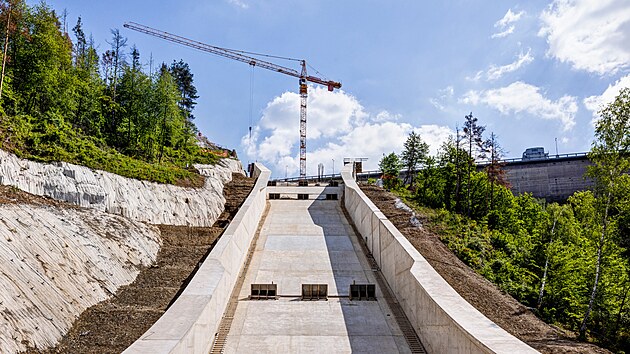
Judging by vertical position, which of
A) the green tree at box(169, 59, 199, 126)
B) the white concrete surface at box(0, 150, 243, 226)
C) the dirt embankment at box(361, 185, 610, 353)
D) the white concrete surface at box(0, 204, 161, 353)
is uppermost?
the green tree at box(169, 59, 199, 126)

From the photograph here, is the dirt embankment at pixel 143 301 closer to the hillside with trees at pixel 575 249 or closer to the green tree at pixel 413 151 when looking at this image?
the hillside with trees at pixel 575 249

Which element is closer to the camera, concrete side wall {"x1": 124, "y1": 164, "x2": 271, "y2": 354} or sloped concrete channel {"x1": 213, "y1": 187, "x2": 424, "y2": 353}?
concrete side wall {"x1": 124, "y1": 164, "x2": 271, "y2": 354}

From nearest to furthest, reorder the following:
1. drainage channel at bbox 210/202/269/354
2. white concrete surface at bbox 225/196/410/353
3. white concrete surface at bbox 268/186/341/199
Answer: drainage channel at bbox 210/202/269/354 < white concrete surface at bbox 225/196/410/353 < white concrete surface at bbox 268/186/341/199

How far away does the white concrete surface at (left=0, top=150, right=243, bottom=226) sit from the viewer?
14.6m

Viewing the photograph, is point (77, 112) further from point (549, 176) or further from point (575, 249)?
point (549, 176)

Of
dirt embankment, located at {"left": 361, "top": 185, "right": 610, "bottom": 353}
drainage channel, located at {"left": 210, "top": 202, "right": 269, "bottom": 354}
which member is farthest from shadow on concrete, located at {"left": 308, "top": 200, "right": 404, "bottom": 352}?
drainage channel, located at {"left": 210, "top": 202, "right": 269, "bottom": 354}

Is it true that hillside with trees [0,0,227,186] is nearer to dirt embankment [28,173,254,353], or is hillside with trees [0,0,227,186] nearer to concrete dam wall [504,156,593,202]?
dirt embankment [28,173,254,353]

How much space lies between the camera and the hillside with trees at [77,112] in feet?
59.8

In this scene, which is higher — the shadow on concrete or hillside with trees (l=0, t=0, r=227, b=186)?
hillside with trees (l=0, t=0, r=227, b=186)

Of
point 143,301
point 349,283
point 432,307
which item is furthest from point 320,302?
point 143,301

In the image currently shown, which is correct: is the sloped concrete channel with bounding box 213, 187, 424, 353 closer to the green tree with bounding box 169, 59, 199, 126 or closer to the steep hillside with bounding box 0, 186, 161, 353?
the steep hillside with bounding box 0, 186, 161, 353

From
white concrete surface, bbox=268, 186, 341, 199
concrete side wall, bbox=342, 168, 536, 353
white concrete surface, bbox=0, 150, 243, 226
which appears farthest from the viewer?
white concrete surface, bbox=268, 186, 341, 199

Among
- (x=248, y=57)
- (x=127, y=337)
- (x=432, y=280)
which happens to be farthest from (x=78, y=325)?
(x=248, y=57)

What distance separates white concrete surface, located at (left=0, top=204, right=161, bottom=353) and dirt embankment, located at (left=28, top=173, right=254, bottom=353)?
28cm
